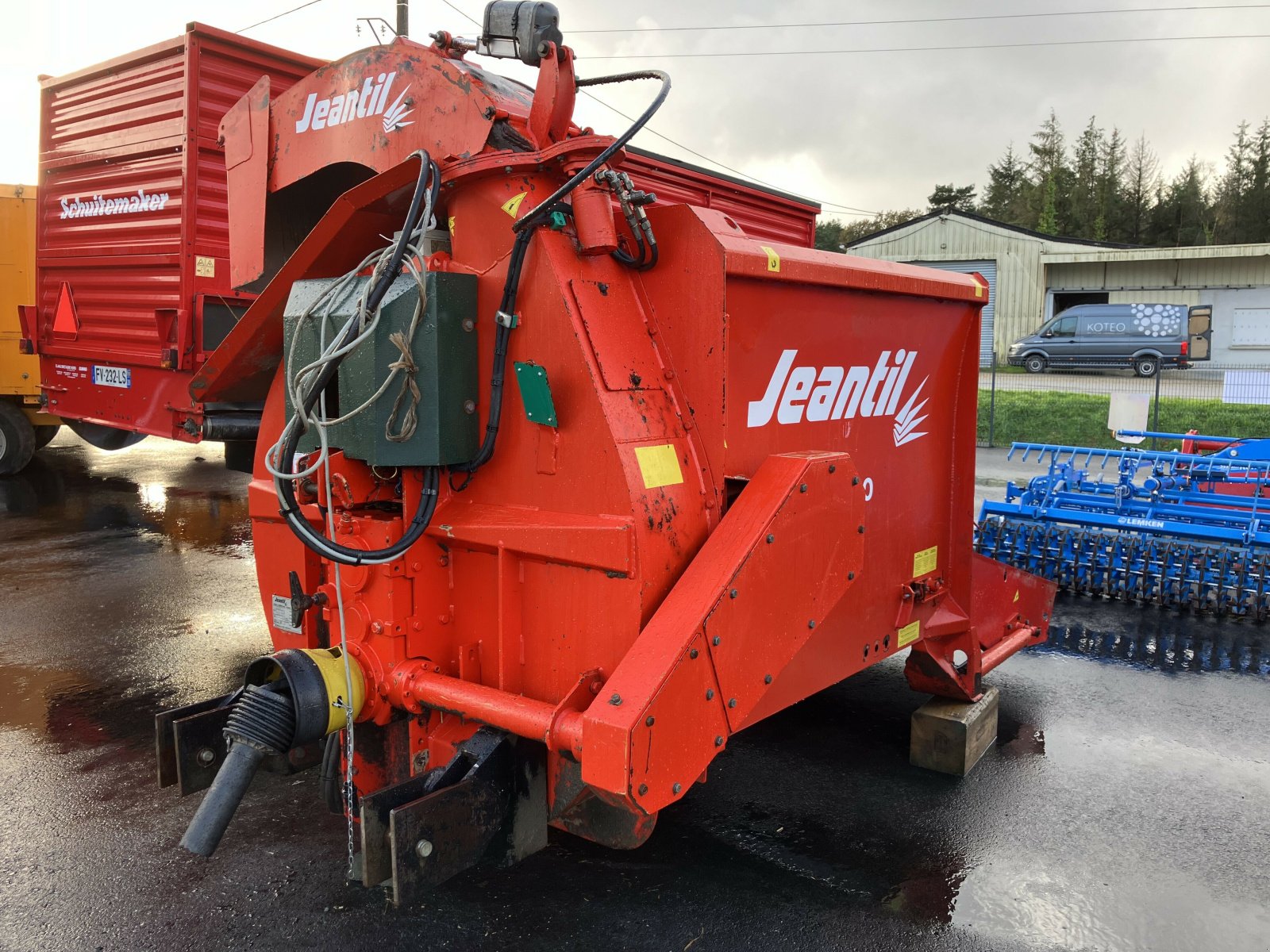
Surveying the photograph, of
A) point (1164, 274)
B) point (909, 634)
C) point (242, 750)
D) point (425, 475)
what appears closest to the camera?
point (242, 750)

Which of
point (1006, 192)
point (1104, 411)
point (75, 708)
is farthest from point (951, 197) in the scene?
point (75, 708)

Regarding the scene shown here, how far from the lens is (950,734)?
3.64m

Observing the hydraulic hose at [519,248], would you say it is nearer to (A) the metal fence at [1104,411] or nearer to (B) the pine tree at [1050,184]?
(A) the metal fence at [1104,411]

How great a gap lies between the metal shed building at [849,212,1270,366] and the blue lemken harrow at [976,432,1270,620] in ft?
71.9

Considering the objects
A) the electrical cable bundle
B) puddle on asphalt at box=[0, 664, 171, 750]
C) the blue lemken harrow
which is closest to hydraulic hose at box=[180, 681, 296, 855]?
the electrical cable bundle

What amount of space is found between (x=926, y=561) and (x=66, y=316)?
7510 millimetres

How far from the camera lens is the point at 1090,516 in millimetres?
6273

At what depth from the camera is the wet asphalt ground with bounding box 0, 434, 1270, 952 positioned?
2.67m

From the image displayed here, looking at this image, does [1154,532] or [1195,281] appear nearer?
[1154,532]

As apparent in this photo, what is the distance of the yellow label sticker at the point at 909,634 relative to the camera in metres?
3.37

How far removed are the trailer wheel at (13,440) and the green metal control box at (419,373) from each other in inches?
378

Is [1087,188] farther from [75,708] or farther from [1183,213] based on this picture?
[75,708]

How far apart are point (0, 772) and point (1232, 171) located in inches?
1920

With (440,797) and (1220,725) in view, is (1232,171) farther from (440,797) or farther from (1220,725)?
(440,797)
